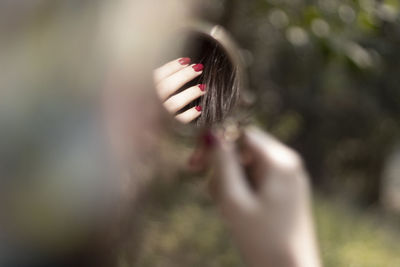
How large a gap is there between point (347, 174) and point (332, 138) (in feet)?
2.60

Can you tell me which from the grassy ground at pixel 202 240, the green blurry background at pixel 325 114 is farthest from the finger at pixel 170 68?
the grassy ground at pixel 202 240

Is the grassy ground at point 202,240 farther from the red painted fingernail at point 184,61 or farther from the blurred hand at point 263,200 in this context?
the red painted fingernail at point 184,61

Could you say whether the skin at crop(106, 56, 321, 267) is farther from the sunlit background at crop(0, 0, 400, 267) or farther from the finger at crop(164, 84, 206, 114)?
the finger at crop(164, 84, 206, 114)

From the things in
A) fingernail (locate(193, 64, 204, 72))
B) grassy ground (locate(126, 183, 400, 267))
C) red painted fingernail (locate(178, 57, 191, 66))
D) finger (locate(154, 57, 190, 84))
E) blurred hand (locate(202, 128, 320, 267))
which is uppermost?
grassy ground (locate(126, 183, 400, 267))

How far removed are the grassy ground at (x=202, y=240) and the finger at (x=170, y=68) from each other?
8.41 ft

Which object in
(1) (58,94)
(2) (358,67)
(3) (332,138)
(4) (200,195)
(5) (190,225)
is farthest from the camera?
(3) (332,138)

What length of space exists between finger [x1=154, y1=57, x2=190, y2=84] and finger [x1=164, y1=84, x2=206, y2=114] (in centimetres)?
3

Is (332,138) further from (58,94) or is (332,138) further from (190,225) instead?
(58,94)

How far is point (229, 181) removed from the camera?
1.30 meters

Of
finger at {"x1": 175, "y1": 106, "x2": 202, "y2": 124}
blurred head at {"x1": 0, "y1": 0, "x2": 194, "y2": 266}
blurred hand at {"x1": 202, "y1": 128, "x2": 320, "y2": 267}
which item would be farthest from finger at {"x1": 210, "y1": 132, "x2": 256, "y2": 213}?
blurred head at {"x1": 0, "y1": 0, "x2": 194, "y2": 266}

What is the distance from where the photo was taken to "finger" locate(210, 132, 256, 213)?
1261 mm

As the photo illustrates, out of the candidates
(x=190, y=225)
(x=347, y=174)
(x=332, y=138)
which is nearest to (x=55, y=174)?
(x=190, y=225)

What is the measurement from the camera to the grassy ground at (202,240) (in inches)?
139

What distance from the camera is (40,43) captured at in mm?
410
